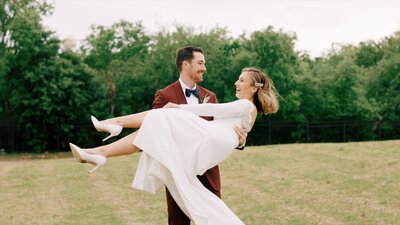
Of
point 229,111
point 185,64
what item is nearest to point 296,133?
point 185,64

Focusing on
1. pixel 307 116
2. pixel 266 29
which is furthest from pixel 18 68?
pixel 307 116

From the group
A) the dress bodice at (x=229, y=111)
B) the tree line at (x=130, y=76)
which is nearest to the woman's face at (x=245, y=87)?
the dress bodice at (x=229, y=111)

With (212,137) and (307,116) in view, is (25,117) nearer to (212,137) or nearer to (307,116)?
(307,116)

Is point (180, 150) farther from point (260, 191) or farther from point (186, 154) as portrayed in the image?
point (260, 191)

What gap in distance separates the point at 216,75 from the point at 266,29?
18.2 feet

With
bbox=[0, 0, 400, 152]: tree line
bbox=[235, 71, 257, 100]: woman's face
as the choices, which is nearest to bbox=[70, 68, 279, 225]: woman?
bbox=[235, 71, 257, 100]: woman's face

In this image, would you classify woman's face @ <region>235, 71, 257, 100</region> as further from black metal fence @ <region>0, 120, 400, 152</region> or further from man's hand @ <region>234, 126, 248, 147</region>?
black metal fence @ <region>0, 120, 400, 152</region>

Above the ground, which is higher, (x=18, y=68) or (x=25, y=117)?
(x=18, y=68)

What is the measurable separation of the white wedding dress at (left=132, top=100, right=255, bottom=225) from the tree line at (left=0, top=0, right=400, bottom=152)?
28986 mm

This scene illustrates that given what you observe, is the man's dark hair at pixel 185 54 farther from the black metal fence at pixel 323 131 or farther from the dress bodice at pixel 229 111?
the black metal fence at pixel 323 131

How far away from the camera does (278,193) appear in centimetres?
1362

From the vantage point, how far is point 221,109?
222 inches

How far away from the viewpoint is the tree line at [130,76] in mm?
34375

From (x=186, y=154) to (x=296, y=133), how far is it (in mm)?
32027
